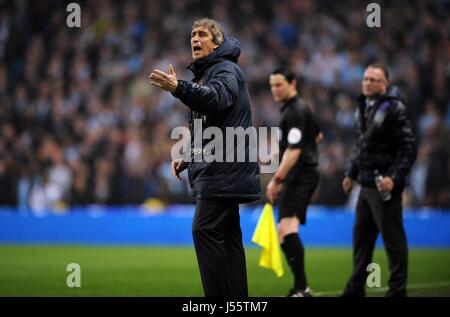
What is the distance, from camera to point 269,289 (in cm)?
968

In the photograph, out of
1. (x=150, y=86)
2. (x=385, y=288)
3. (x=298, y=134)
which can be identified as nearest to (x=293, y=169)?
(x=298, y=134)

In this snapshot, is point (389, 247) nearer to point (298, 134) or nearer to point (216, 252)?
point (298, 134)

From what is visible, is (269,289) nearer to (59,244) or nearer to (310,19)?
(59,244)

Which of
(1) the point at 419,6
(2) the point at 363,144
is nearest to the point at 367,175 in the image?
(2) the point at 363,144

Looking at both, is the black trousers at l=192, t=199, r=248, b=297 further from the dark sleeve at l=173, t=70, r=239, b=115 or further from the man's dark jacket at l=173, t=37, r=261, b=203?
the dark sleeve at l=173, t=70, r=239, b=115

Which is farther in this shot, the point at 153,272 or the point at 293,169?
the point at 153,272

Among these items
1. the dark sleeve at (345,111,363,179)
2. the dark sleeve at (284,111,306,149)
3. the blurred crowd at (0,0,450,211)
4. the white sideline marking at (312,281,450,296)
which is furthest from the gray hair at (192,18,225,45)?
the blurred crowd at (0,0,450,211)

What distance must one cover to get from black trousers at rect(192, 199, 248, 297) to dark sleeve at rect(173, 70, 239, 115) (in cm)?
75

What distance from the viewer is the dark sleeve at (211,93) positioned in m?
6.19

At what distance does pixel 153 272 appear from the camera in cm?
1153

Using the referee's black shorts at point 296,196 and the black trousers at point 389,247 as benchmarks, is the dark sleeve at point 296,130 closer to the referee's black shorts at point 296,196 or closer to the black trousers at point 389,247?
the referee's black shorts at point 296,196

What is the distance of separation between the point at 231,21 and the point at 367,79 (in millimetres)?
12323

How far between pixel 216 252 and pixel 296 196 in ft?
9.91

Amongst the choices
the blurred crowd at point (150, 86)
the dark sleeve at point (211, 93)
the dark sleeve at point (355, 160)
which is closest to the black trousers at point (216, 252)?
the dark sleeve at point (211, 93)
